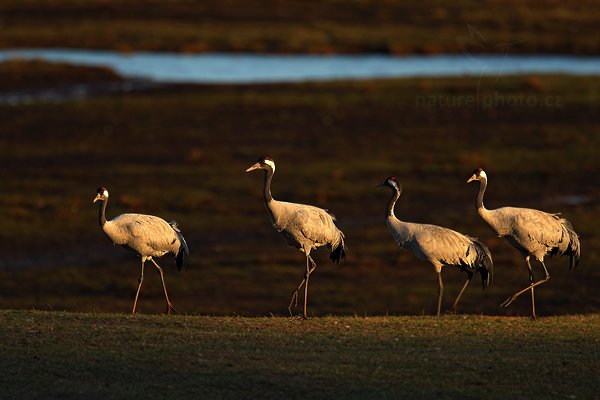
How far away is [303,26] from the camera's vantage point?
6594cm

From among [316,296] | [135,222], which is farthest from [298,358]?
[316,296]

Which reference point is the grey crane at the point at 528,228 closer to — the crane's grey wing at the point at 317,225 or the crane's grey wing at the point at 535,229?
the crane's grey wing at the point at 535,229

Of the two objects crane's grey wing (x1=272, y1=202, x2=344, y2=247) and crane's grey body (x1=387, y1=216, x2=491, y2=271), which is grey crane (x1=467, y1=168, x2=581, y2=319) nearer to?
crane's grey body (x1=387, y1=216, x2=491, y2=271)

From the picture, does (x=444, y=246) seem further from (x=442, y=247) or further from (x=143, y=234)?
(x=143, y=234)

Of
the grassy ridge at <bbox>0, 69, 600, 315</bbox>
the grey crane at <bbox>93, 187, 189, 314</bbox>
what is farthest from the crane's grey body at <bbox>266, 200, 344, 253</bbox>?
the grassy ridge at <bbox>0, 69, 600, 315</bbox>

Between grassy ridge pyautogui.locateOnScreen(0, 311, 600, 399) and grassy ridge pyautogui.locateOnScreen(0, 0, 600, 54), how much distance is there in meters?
46.8

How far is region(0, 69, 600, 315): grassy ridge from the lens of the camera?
71.2 feet

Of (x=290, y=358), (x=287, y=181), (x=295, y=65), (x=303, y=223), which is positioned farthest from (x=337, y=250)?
(x=295, y=65)

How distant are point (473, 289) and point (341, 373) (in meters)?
11.7

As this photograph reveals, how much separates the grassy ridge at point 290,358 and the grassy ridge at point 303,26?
46753 millimetres

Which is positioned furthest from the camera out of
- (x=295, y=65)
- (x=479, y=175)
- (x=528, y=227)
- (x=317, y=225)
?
(x=295, y=65)

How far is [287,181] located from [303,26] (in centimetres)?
3789

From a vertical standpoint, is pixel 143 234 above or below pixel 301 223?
below

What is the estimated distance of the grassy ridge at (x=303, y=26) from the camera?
59.9m
